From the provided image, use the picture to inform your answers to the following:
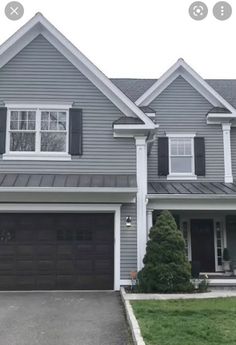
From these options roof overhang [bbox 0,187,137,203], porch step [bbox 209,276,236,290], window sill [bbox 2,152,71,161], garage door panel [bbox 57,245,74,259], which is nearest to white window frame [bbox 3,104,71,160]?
window sill [bbox 2,152,71,161]

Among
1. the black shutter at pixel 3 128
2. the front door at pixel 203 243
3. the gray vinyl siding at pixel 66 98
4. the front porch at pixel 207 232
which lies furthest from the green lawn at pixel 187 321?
the black shutter at pixel 3 128

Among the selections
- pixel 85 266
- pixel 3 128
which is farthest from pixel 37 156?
pixel 85 266

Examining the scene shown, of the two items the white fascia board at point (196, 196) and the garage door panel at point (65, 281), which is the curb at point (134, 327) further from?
the white fascia board at point (196, 196)

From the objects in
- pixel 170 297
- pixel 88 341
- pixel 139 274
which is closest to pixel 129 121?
pixel 139 274

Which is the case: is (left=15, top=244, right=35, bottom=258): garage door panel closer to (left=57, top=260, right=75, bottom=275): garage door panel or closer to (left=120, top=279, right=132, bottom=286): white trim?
(left=57, top=260, right=75, bottom=275): garage door panel

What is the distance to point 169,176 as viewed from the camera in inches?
610

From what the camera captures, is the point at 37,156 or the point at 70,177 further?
the point at 37,156

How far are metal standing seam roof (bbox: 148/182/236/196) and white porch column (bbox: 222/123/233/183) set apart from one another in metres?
0.43

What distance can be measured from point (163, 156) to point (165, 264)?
18.5 ft

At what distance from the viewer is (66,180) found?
481 inches

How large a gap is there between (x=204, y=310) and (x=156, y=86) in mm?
10044

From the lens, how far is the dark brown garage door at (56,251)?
1208cm

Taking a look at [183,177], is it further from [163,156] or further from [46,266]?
[46,266]

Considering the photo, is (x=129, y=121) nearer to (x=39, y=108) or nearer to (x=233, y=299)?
(x=39, y=108)
